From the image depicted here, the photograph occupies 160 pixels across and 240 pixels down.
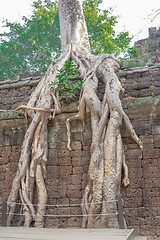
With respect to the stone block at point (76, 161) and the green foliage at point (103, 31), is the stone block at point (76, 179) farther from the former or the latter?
the green foliage at point (103, 31)

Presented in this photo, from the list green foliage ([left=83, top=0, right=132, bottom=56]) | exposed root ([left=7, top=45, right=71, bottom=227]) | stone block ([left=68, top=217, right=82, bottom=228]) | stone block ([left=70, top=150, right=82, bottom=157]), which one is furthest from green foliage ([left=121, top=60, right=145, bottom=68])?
green foliage ([left=83, top=0, right=132, bottom=56])

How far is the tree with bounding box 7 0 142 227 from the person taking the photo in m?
4.70

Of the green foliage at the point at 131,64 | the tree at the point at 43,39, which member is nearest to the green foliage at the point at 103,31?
the tree at the point at 43,39

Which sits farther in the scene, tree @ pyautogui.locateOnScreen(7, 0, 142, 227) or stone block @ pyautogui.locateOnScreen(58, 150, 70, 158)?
stone block @ pyautogui.locateOnScreen(58, 150, 70, 158)

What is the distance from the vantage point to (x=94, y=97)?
208 inches

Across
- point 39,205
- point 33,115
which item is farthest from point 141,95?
point 39,205

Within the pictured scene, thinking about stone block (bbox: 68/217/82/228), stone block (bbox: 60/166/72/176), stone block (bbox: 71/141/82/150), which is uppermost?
stone block (bbox: 71/141/82/150)

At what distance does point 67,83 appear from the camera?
19.2ft

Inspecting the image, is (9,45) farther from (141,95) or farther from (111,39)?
(141,95)

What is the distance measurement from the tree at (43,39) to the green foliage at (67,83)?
785 cm

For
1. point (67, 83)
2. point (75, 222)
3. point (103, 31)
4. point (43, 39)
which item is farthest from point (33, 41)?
point (75, 222)

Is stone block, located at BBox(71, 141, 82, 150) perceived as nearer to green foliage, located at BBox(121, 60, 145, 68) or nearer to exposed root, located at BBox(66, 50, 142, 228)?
exposed root, located at BBox(66, 50, 142, 228)

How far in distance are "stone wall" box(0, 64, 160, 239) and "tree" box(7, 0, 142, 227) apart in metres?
0.16

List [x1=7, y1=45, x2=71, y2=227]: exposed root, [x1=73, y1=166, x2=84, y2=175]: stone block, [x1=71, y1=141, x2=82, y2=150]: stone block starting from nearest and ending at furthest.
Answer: [x1=7, y1=45, x2=71, y2=227]: exposed root < [x1=73, y1=166, x2=84, y2=175]: stone block < [x1=71, y1=141, x2=82, y2=150]: stone block
